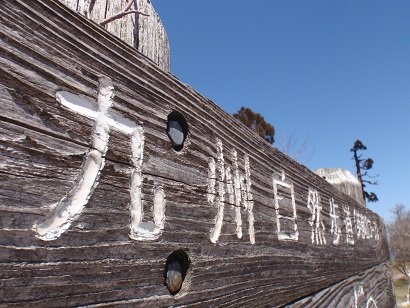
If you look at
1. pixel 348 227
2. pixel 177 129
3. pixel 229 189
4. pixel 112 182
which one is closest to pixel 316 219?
pixel 348 227

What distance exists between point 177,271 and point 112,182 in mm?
241

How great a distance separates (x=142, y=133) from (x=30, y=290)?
321mm

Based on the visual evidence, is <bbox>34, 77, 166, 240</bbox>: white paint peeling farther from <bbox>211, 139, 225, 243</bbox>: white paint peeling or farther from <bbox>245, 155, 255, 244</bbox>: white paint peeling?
<bbox>245, 155, 255, 244</bbox>: white paint peeling

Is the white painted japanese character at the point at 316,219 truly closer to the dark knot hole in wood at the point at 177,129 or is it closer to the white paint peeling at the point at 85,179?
the dark knot hole in wood at the point at 177,129

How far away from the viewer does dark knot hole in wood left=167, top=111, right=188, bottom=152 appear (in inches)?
29.4

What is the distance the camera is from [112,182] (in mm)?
583

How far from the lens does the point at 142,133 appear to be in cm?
66

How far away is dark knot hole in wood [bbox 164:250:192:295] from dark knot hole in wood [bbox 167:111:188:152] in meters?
0.22

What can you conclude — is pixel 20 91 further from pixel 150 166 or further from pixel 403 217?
pixel 403 217

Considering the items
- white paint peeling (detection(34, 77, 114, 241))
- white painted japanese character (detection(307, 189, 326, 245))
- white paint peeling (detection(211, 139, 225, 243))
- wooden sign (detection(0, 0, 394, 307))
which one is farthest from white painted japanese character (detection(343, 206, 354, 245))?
white paint peeling (detection(34, 77, 114, 241))

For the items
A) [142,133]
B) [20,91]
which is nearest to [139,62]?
[142,133]

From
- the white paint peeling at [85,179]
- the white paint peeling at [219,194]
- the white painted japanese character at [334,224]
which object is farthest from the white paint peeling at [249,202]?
the white painted japanese character at [334,224]

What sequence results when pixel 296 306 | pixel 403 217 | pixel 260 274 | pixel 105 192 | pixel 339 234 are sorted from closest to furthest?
1. pixel 105 192
2. pixel 260 274
3. pixel 296 306
4. pixel 339 234
5. pixel 403 217

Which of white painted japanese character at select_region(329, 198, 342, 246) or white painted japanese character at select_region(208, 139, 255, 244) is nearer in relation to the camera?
white painted japanese character at select_region(208, 139, 255, 244)
